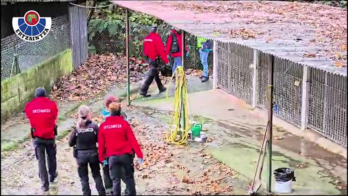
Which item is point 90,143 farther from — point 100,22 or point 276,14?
point 100,22

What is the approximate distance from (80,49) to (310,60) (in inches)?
507

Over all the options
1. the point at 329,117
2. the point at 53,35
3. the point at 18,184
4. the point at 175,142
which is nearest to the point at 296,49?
the point at 329,117

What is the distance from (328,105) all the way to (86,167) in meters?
5.32

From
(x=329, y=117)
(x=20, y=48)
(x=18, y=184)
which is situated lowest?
(x=18, y=184)

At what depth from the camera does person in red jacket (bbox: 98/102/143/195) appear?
27.9 feet

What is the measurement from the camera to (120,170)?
8.70 m

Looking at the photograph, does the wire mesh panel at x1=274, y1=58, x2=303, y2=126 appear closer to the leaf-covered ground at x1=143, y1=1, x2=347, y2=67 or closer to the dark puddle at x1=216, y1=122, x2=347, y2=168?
the dark puddle at x1=216, y1=122, x2=347, y2=168

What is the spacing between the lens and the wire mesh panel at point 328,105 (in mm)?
11408

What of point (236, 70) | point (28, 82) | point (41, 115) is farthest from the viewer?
point (236, 70)

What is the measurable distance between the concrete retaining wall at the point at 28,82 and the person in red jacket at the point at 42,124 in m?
4.31

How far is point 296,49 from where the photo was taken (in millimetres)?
9391

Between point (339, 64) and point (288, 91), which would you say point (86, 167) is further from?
point (288, 91)

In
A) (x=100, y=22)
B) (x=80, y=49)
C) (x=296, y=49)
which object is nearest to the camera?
(x=296, y=49)

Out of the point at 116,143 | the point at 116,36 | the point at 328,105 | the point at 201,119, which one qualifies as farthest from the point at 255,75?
the point at 116,36
